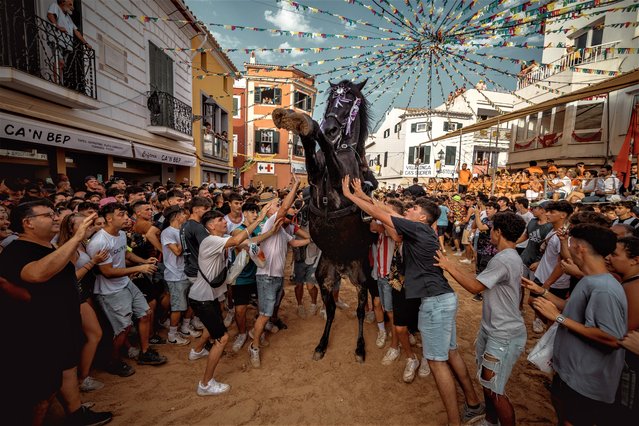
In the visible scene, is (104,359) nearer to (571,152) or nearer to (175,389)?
(175,389)

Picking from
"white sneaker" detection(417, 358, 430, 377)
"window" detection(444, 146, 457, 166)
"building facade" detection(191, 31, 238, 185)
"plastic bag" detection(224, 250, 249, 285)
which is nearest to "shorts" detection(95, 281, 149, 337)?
"plastic bag" detection(224, 250, 249, 285)

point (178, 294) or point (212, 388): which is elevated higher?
point (178, 294)

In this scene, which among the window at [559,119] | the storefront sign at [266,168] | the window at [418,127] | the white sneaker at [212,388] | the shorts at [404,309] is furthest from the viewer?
the window at [418,127]

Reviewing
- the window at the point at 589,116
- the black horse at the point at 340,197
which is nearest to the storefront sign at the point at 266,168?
the window at the point at 589,116

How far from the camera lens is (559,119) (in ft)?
53.5

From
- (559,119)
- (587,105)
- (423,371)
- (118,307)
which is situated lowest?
(423,371)

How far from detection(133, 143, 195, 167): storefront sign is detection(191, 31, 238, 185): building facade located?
5.60 ft

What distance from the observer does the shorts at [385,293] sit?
4.04 meters

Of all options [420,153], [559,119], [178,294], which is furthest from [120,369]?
[420,153]

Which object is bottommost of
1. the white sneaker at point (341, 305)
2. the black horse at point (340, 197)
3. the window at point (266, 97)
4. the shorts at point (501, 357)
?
the white sneaker at point (341, 305)

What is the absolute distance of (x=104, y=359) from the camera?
12.1 feet

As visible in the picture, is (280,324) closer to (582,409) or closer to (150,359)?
(150,359)

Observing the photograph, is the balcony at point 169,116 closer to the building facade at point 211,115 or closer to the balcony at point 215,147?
the building facade at point 211,115

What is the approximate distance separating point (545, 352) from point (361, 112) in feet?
10.3
